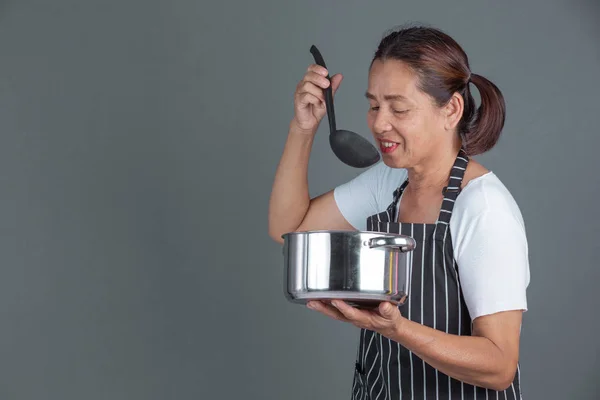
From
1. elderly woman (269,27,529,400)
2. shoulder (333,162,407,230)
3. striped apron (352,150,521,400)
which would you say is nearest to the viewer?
elderly woman (269,27,529,400)

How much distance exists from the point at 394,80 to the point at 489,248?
15.2 inches

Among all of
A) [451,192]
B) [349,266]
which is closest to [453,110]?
[451,192]

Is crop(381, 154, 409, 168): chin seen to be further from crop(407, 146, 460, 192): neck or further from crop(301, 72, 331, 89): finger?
crop(301, 72, 331, 89): finger

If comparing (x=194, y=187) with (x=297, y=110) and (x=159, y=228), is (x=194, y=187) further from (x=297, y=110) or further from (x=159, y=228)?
(x=297, y=110)

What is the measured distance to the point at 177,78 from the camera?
2.48m

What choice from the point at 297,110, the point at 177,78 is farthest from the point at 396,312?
the point at 177,78

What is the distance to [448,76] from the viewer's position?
5.06ft

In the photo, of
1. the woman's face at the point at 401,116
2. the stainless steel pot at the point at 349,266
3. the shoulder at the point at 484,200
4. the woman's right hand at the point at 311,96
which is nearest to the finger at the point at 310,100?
the woman's right hand at the point at 311,96

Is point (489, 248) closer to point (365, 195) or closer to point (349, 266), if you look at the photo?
point (349, 266)

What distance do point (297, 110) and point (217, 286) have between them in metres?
Result: 0.96

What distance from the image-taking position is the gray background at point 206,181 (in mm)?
2396

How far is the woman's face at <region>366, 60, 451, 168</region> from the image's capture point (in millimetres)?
1517

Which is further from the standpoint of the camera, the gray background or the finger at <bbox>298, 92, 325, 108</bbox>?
the gray background

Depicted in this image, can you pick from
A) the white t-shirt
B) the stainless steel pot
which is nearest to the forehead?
the white t-shirt
